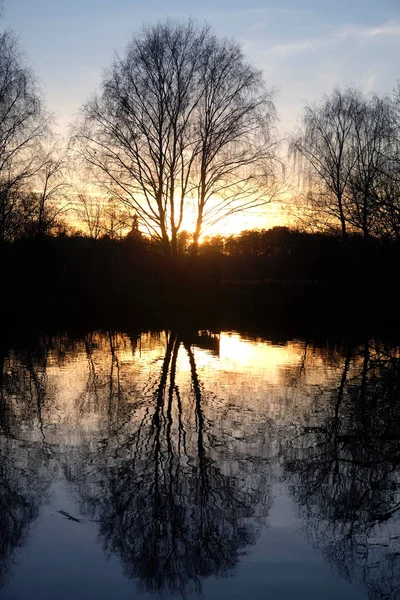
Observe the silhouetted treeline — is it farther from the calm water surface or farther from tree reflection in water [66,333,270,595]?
tree reflection in water [66,333,270,595]

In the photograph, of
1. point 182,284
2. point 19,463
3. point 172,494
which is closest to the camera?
point 172,494

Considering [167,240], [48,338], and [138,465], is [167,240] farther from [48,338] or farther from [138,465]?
[138,465]

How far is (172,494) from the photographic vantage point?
16.1 ft

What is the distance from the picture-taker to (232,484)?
5234mm

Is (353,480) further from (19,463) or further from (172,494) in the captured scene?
(19,463)

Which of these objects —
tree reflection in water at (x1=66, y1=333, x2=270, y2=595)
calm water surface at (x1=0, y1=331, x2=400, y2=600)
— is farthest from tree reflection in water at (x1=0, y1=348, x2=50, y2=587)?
tree reflection in water at (x1=66, y1=333, x2=270, y2=595)

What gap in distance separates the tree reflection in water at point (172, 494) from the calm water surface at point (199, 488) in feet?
0.05

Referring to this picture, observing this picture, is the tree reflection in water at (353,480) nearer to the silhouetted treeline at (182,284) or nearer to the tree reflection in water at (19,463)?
the tree reflection in water at (19,463)

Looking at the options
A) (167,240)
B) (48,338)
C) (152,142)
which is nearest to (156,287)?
(167,240)

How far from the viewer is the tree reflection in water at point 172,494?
12.9 ft

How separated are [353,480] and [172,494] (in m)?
1.54

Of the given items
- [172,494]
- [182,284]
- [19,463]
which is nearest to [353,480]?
[172,494]

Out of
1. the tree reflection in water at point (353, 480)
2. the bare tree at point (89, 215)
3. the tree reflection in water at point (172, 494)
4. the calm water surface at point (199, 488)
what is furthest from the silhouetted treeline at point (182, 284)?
the tree reflection in water at point (172, 494)

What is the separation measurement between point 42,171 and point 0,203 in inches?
129
